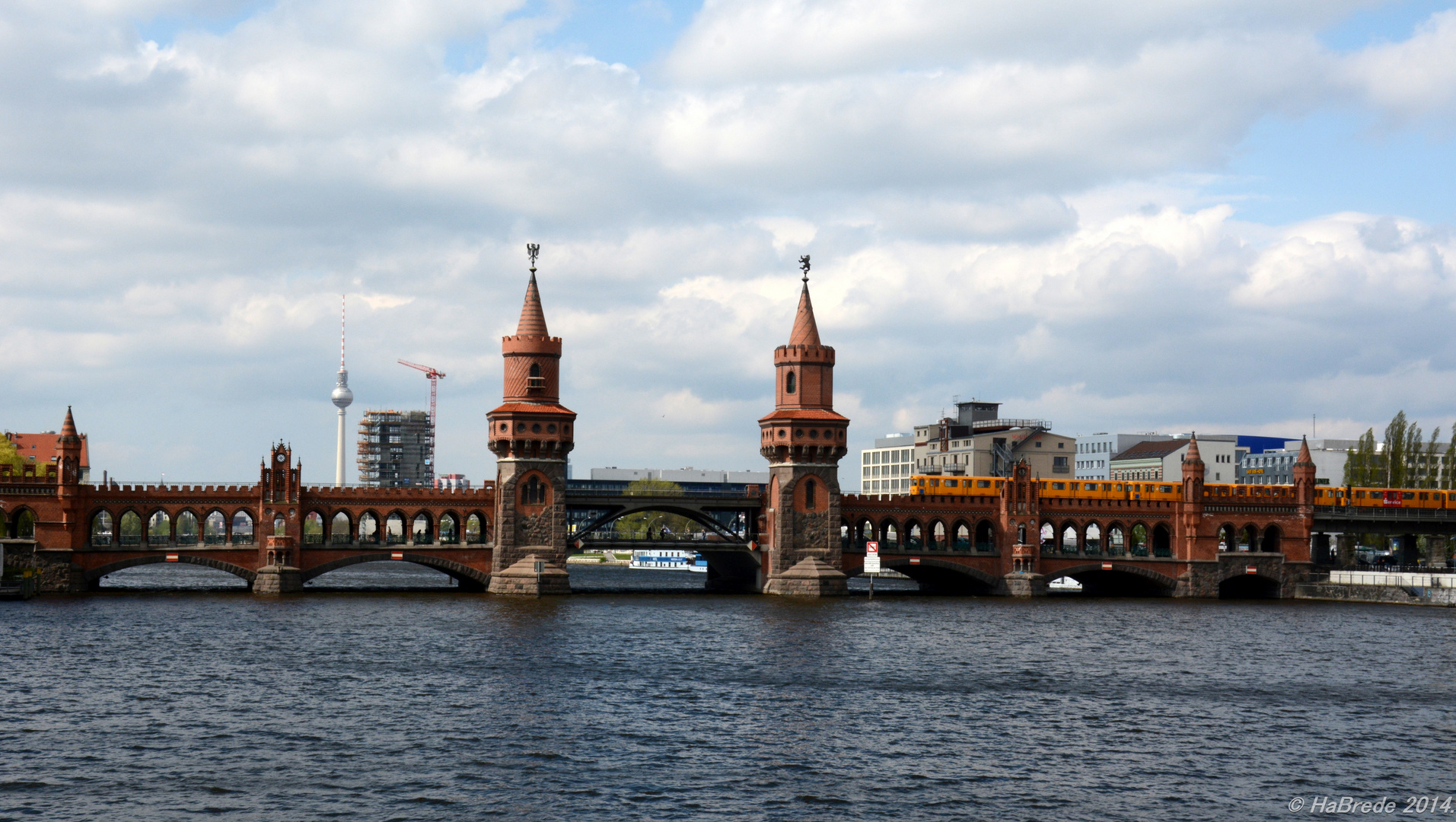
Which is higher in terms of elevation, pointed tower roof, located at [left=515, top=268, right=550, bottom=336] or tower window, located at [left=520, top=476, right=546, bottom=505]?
pointed tower roof, located at [left=515, top=268, right=550, bottom=336]

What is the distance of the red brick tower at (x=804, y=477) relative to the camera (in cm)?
11456

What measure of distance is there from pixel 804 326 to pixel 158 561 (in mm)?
52734

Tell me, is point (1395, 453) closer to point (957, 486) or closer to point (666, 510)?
point (957, 486)

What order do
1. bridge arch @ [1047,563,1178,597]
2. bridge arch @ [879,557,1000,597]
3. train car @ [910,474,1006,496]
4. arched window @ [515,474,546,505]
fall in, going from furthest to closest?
train car @ [910,474,1006,496] < bridge arch @ [1047,563,1178,597] < bridge arch @ [879,557,1000,597] < arched window @ [515,474,546,505]

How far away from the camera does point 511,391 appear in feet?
370

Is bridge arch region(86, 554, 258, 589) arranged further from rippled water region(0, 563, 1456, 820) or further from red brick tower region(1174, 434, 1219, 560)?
red brick tower region(1174, 434, 1219, 560)

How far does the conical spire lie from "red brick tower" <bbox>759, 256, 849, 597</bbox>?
0.14 m

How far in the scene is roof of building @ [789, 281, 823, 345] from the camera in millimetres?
117938

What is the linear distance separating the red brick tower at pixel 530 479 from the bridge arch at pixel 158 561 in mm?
18639

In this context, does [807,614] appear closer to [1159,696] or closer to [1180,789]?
[1159,696]

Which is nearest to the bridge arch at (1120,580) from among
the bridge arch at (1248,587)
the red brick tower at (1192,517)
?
the red brick tower at (1192,517)

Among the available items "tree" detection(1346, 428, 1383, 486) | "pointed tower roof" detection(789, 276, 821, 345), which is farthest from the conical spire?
"tree" detection(1346, 428, 1383, 486)

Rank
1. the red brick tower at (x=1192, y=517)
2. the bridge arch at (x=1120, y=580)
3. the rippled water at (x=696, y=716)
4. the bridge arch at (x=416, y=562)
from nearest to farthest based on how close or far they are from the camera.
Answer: the rippled water at (x=696, y=716)
the bridge arch at (x=416, y=562)
the bridge arch at (x=1120, y=580)
the red brick tower at (x=1192, y=517)

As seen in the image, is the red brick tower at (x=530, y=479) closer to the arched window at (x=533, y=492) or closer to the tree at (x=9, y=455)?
the arched window at (x=533, y=492)
